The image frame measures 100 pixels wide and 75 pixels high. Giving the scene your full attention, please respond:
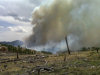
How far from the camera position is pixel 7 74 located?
120ft

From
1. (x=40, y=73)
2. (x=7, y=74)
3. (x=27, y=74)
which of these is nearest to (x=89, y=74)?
(x=40, y=73)

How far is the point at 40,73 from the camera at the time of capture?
111ft

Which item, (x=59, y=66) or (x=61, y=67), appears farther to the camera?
(x=59, y=66)

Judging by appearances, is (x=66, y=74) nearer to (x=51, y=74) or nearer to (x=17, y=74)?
(x=51, y=74)

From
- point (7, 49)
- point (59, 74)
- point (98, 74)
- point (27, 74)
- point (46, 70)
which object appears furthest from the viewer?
point (7, 49)

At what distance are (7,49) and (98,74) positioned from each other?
136 meters

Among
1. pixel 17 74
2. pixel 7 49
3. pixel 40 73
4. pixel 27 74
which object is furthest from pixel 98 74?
pixel 7 49

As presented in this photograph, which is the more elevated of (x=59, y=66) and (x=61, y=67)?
(x=59, y=66)

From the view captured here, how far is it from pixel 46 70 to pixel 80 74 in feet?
26.2

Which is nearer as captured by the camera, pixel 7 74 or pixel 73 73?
pixel 73 73

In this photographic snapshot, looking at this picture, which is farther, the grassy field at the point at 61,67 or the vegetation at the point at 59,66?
the vegetation at the point at 59,66

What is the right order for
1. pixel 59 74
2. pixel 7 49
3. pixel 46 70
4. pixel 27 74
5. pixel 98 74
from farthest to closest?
pixel 7 49
pixel 46 70
pixel 27 74
pixel 59 74
pixel 98 74

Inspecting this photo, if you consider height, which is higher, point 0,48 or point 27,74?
point 0,48

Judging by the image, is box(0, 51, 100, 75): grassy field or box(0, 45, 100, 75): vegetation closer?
box(0, 51, 100, 75): grassy field
